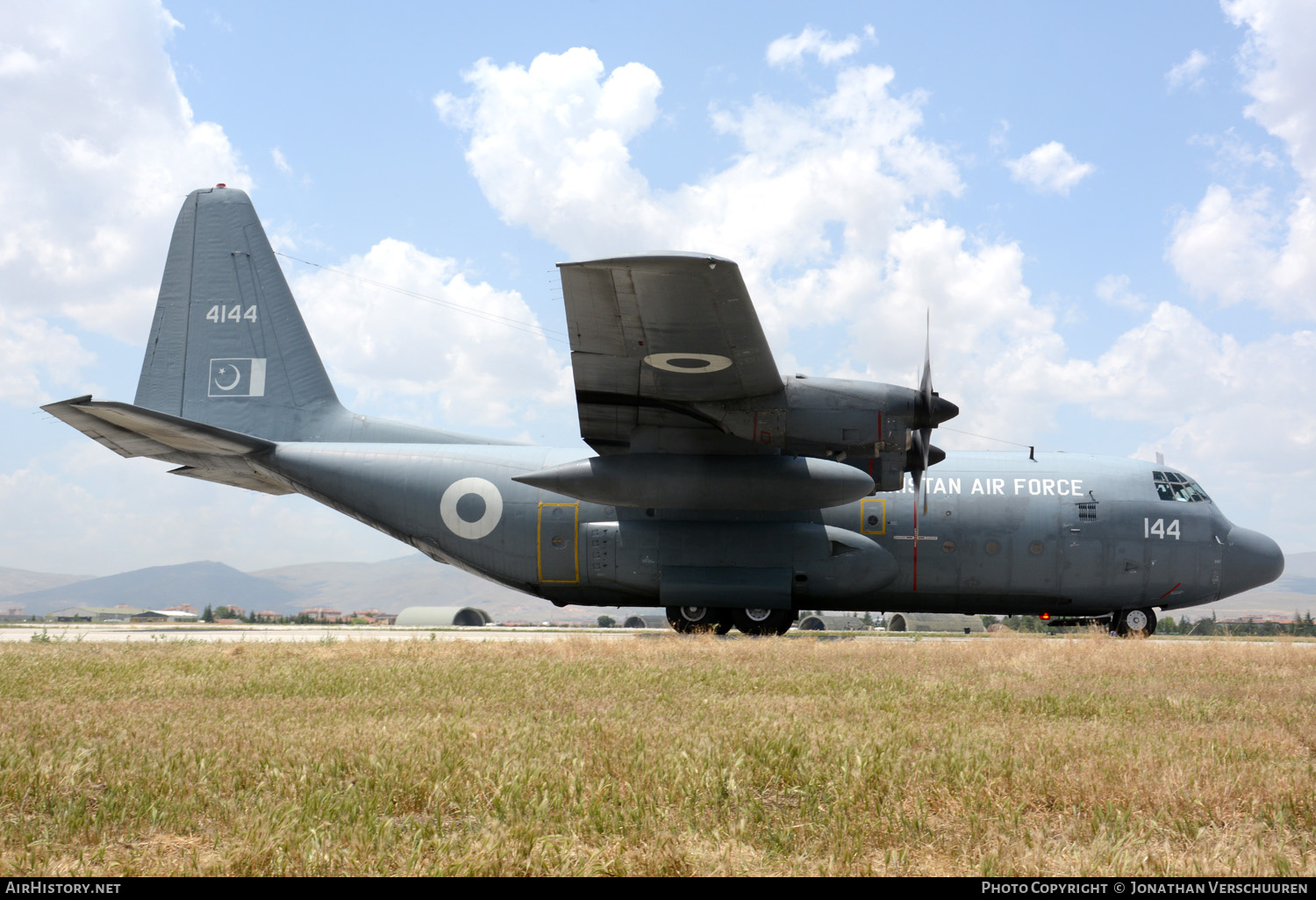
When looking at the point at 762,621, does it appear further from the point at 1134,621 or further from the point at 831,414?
the point at 1134,621

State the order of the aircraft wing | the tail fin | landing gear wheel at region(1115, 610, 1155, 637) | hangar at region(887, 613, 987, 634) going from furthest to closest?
hangar at region(887, 613, 987, 634) < the tail fin < landing gear wheel at region(1115, 610, 1155, 637) < the aircraft wing

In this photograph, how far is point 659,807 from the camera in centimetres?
427

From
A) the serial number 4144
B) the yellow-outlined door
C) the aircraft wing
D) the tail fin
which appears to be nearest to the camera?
the aircraft wing

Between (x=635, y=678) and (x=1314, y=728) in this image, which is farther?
(x=635, y=678)

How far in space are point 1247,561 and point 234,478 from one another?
22542mm

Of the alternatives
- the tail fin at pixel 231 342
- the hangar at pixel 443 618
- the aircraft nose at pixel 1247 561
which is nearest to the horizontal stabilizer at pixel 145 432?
the tail fin at pixel 231 342

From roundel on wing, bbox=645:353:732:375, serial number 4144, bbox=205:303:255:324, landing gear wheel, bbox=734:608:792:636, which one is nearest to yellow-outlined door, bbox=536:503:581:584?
landing gear wheel, bbox=734:608:792:636

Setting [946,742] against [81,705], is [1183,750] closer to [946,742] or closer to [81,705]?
[946,742]

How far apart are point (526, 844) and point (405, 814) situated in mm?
961

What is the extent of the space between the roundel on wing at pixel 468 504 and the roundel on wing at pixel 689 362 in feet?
19.8

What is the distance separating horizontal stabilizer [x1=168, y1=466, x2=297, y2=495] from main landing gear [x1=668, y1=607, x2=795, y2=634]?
9.30 meters

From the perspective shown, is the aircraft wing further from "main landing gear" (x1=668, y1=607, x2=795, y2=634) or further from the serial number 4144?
the serial number 4144

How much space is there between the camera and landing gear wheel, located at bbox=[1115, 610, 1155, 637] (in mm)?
18750

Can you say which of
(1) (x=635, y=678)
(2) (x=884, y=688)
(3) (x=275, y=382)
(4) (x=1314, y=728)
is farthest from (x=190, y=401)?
(4) (x=1314, y=728)
